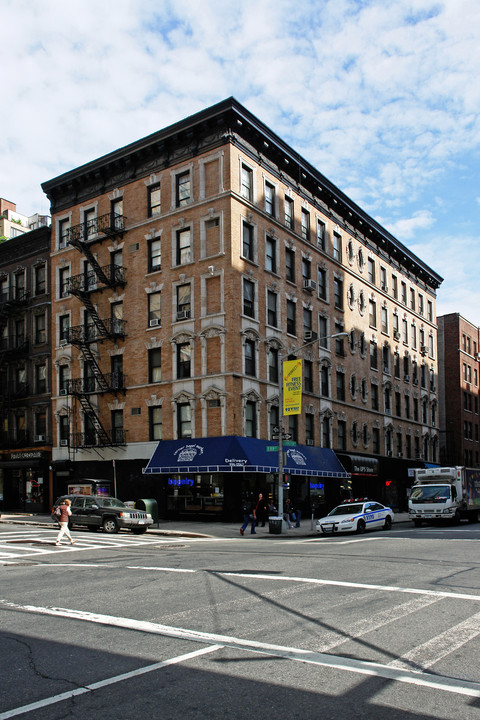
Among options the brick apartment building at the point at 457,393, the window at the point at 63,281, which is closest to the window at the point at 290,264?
the window at the point at 63,281

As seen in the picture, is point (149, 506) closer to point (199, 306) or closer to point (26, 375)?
point (199, 306)

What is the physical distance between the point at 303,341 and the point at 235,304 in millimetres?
7521

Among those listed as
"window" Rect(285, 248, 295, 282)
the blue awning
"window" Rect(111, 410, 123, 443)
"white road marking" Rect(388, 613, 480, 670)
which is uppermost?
"window" Rect(285, 248, 295, 282)

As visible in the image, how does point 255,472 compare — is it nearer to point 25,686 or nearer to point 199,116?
point 199,116

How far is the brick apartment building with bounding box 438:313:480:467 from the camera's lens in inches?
2574

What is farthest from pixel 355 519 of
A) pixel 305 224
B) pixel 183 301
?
pixel 305 224

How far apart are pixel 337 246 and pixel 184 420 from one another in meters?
17.9

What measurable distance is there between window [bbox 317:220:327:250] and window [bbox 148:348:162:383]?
44.0ft

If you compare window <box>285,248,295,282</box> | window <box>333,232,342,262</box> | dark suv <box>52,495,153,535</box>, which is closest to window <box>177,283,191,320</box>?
window <box>285,248,295,282</box>

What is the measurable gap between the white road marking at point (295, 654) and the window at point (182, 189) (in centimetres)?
2854

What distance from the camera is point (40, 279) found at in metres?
42.8

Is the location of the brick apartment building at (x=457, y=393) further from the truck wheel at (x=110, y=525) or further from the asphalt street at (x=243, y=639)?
the asphalt street at (x=243, y=639)

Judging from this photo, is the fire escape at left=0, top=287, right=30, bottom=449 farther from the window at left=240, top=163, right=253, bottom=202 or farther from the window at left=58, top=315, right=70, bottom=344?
the window at left=240, top=163, right=253, bottom=202

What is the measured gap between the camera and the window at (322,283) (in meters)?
42.0
